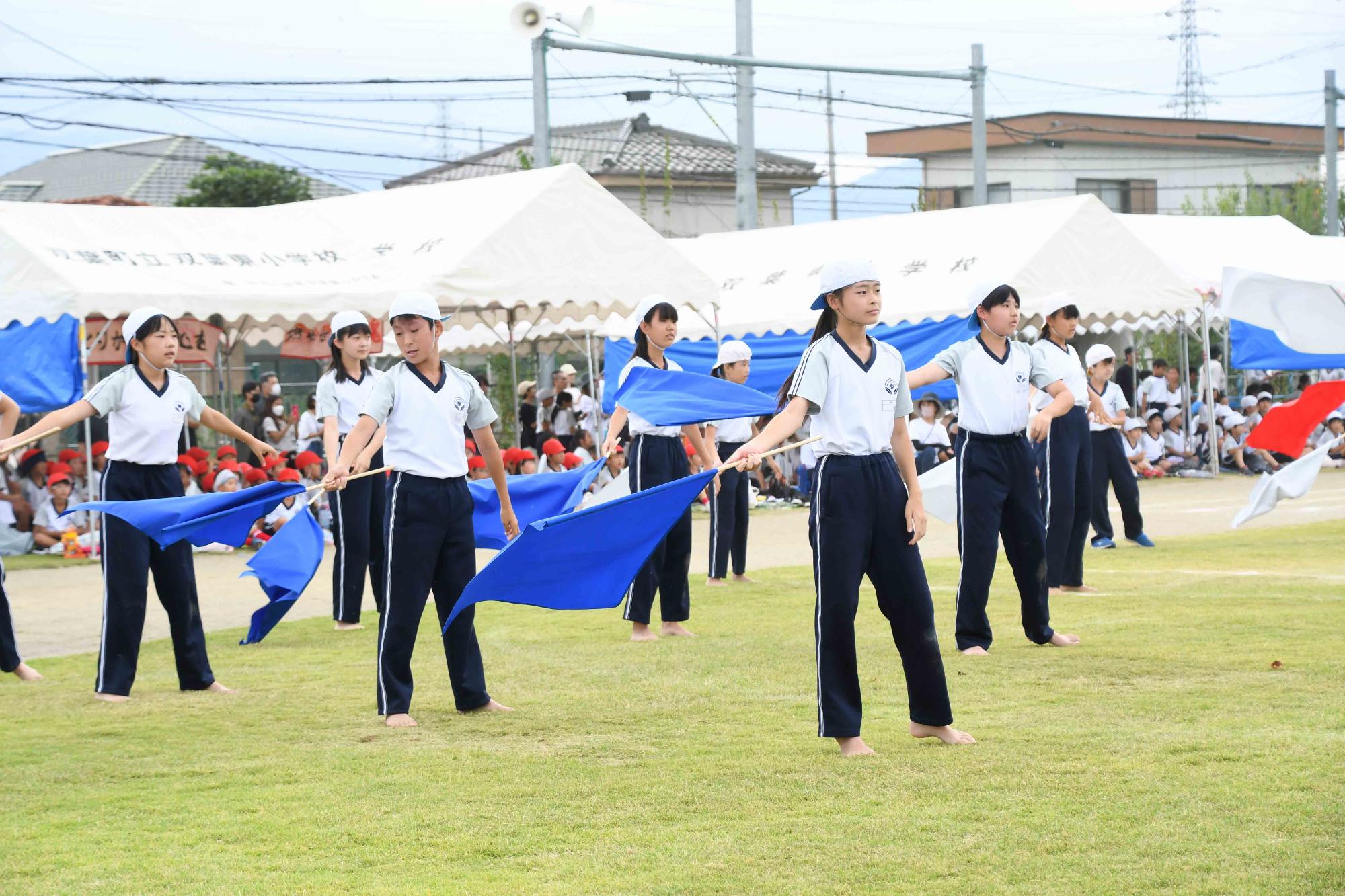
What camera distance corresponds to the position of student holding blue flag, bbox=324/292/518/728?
24.0ft

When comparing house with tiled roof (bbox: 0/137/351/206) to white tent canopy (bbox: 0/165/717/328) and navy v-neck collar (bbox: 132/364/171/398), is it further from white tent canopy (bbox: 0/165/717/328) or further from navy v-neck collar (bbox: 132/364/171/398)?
navy v-neck collar (bbox: 132/364/171/398)

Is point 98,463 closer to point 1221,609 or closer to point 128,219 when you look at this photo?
point 128,219

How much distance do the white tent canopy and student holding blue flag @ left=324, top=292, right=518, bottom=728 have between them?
8.78 meters

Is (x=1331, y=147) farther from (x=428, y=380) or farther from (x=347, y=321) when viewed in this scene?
(x=428, y=380)

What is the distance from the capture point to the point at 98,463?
17.3 m

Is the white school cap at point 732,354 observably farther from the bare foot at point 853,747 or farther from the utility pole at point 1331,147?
the utility pole at point 1331,147

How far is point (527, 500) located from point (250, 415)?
11265 mm

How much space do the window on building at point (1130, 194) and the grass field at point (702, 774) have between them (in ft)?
129

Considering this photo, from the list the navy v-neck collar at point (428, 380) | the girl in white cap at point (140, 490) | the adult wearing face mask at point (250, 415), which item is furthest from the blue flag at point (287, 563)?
the adult wearing face mask at point (250, 415)

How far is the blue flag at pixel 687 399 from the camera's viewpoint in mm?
7754

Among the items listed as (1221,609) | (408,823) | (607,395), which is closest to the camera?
A: (408,823)

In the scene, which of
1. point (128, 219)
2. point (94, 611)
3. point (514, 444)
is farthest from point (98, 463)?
point (514, 444)

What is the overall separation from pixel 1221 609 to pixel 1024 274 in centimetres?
1069

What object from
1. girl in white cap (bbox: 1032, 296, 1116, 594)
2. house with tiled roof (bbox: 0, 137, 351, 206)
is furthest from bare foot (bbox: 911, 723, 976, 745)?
house with tiled roof (bbox: 0, 137, 351, 206)
